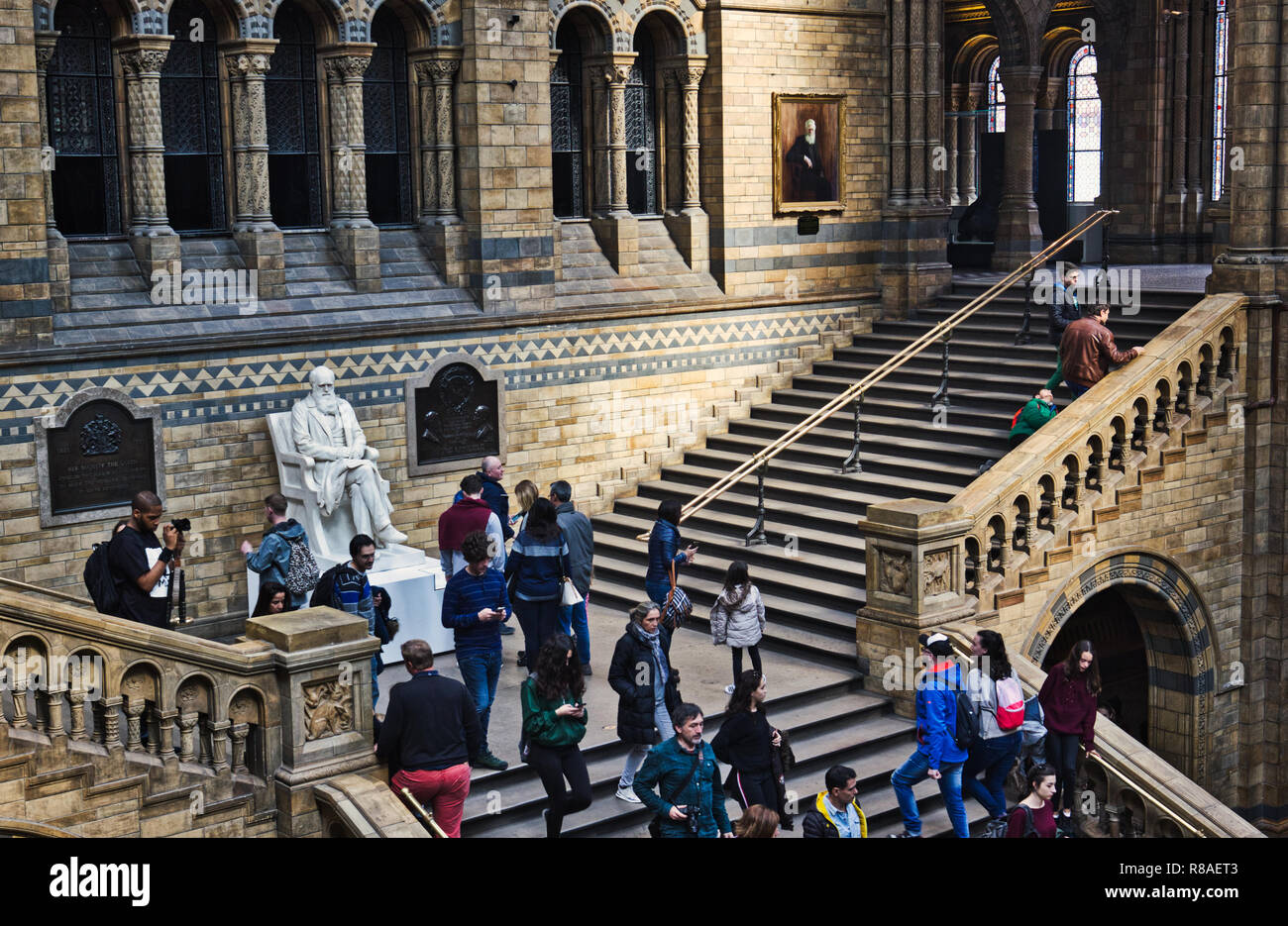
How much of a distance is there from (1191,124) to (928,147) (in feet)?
18.8

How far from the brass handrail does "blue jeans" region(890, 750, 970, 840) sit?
4782mm

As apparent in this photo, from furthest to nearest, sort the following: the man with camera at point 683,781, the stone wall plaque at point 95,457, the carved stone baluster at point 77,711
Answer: the stone wall plaque at point 95,457 < the carved stone baluster at point 77,711 < the man with camera at point 683,781

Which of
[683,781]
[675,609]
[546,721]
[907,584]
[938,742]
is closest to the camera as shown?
[683,781]

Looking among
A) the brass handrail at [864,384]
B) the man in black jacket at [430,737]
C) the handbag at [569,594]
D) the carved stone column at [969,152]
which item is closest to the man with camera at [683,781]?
the man in black jacket at [430,737]

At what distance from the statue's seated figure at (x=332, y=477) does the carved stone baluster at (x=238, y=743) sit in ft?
13.1

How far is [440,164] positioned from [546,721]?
28.7 ft

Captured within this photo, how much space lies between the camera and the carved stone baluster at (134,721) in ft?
36.2

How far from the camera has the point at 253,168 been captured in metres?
16.6

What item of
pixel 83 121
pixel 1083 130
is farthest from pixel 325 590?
pixel 1083 130

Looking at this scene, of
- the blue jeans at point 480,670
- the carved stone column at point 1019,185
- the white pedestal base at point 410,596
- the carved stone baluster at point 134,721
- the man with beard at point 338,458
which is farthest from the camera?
the carved stone column at point 1019,185

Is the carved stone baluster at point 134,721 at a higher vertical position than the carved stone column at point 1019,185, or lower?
lower

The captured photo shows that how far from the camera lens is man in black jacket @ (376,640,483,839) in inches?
417

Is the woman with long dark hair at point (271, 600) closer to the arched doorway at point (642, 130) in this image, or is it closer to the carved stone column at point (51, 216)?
the carved stone column at point (51, 216)

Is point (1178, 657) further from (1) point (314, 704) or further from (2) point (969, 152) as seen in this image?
(2) point (969, 152)
